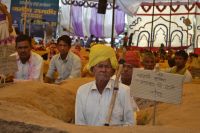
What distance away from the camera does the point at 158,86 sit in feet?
9.53

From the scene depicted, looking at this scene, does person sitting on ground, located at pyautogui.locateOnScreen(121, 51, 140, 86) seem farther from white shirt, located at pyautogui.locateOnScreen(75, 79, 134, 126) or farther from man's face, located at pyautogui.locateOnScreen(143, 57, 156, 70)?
white shirt, located at pyautogui.locateOnScreen(75, 79, 134, 126)

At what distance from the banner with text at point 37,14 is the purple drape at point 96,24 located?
185 inches

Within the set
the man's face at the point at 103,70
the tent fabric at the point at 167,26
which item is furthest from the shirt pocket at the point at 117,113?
the tent fabric at the point at 167,26

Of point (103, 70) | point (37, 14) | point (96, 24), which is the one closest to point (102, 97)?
point (103, 70)

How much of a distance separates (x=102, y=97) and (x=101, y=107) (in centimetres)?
7

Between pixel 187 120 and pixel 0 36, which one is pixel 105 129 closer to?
pixel 187 120

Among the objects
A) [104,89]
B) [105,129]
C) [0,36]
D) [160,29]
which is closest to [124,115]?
Answer: [104,89]

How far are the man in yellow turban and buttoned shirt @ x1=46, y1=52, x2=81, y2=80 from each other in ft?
9.95

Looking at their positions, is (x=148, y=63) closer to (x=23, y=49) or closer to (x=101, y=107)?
(x=23, y=49)

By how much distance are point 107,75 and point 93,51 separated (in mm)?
185

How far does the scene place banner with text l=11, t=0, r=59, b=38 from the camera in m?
11.8

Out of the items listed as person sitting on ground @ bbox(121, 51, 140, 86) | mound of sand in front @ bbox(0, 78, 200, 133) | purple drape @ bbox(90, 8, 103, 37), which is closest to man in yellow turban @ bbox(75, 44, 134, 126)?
mound of sand in front @ bbox(0, 78, 200, 133)

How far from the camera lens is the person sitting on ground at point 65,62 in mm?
6227

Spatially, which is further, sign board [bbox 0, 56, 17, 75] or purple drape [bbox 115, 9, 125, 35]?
purple drape [bbox 115, 9, 125, 35]
